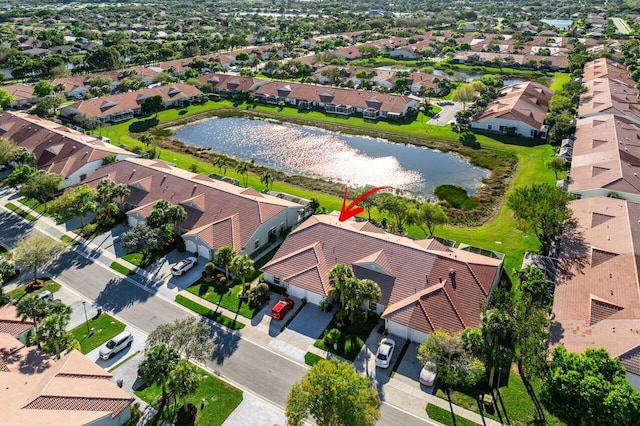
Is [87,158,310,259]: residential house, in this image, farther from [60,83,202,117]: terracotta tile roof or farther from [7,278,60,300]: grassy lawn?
[60,83,202,117]: terracotta tile roof

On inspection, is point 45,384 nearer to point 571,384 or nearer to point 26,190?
point 571,384

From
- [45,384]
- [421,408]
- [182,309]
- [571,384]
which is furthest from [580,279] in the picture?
[45,384]

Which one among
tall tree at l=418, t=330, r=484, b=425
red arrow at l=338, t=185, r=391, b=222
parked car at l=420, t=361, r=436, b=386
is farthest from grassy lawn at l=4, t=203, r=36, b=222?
tall tree at l=418, t=330, r=484, b=425

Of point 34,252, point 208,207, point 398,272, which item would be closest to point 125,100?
point 208,207

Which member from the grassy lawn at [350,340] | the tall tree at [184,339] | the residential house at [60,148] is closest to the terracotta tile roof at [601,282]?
the grassy lawn at [350,340]

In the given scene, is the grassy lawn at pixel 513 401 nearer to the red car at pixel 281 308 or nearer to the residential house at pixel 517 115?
the red car at pixel 281 308
